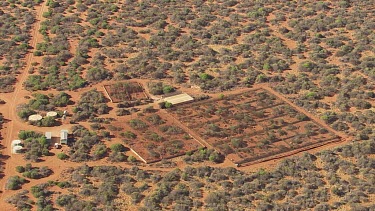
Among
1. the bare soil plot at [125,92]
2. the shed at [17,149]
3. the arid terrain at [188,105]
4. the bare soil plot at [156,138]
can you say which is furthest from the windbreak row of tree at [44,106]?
the bare soil plot at [156,138]

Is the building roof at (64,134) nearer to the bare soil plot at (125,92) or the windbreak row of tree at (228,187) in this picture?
the windbreak row of tree at (228,187)

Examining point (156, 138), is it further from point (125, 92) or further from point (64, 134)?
point (125, 92)

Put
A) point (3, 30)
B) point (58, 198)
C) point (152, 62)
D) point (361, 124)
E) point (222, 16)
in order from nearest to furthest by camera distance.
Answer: point (58, 198) → point (361, 124) → point (152, 62) → point (3, 30) → point (222, 16)

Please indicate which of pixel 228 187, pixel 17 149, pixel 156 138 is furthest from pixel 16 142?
pixel 228 187

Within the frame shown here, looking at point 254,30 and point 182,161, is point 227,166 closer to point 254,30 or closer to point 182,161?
point 182,161

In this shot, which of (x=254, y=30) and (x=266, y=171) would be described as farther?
(x=254, y=30)

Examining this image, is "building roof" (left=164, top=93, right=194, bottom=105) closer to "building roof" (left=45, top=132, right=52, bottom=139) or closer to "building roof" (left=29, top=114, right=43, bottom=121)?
"building roof" (left=29, top=114, right=43, bottom=121)

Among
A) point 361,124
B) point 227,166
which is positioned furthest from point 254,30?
point 227,166

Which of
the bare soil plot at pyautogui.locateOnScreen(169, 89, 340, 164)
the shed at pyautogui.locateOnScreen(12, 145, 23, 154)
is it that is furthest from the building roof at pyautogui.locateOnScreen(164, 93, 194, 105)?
the shed at pyautogui.locateOnScreen(12, 145, 23, 154)
